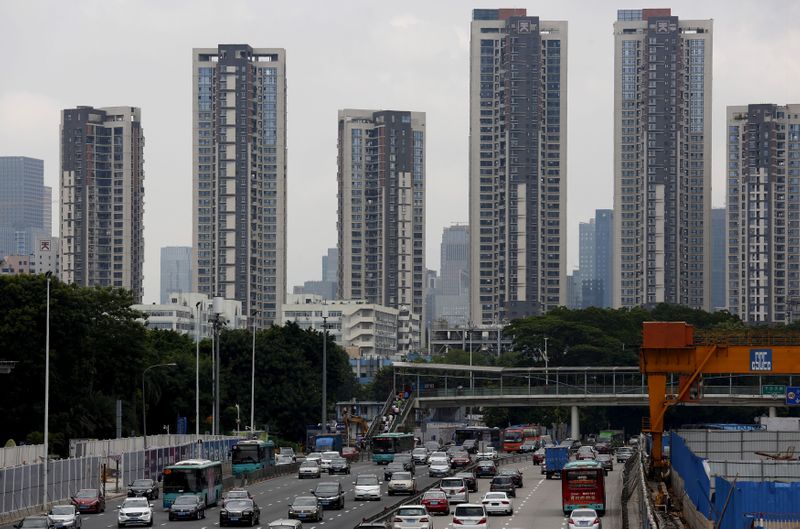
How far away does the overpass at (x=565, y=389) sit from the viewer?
157250mm

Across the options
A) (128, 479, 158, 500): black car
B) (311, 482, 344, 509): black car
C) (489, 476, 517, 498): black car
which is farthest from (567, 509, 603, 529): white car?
(128, 479, 158, 500): black car

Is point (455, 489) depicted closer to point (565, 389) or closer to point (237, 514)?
point (237, 514)

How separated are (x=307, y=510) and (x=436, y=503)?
762 centimetres

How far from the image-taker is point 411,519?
59.0 m

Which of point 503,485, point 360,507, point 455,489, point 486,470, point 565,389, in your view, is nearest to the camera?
point 360,507

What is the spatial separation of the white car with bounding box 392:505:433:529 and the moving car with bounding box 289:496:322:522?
7471mm

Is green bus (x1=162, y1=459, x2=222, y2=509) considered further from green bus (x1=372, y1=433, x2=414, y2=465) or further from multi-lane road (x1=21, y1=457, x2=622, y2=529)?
green bus (x1=372, y1=433, x2=414, y2=465)

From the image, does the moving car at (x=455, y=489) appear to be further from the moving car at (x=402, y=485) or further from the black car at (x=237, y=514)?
the black car at (x=237, y=514)

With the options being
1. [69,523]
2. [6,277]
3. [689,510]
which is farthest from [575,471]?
[6,277]

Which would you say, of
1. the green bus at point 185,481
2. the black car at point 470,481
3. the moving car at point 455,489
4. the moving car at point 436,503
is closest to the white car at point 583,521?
the moving car at point 436,503

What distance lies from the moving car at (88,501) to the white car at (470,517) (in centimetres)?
2139

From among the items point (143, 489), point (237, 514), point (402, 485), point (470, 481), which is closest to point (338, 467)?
point (470, 481)

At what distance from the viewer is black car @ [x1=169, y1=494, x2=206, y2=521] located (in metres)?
69.1

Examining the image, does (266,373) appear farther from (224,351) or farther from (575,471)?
(575,471)
